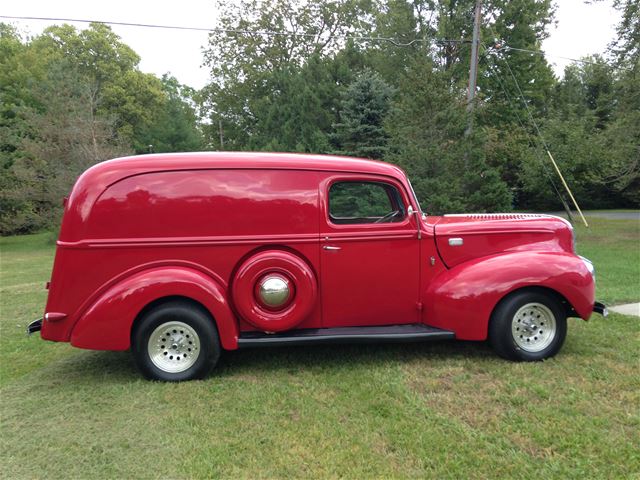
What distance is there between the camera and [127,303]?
4117mm

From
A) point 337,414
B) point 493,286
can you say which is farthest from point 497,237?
point 337,414

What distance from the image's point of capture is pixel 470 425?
3.39 metres

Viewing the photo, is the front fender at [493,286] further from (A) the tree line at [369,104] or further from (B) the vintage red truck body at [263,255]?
(A) the tree line at [369,104]

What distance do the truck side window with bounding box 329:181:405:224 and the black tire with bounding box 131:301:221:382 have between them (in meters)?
1.61

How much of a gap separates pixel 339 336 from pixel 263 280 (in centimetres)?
88

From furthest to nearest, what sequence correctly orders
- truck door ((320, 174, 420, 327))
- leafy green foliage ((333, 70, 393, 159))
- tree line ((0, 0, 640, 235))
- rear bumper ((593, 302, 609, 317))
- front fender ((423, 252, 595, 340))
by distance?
leafy green foliage ((333, 70, 393, 159)), tree line ((0, 0, 640, 235)), rear bumper ((593, 302, 609, 317)), truck door ((320, 174, 420, 327)), front fender ((423, 252, 595, 340))

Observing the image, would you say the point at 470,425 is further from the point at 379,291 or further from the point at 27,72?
the point at 27,72

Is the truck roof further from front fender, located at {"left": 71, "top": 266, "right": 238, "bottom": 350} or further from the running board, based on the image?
the running board

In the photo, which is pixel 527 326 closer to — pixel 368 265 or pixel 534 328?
pixel 534 328

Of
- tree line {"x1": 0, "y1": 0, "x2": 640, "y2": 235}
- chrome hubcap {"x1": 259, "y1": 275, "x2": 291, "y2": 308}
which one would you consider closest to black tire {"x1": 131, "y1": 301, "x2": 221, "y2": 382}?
chrome hubcap {"x1": 259, "y1": 275, "x2": 291, "y2": 308}

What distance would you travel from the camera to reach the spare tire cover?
4293 mm

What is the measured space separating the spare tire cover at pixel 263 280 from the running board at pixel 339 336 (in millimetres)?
103

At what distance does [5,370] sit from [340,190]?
3.96 metres

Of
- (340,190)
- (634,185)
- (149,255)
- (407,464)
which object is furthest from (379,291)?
(634,185)
